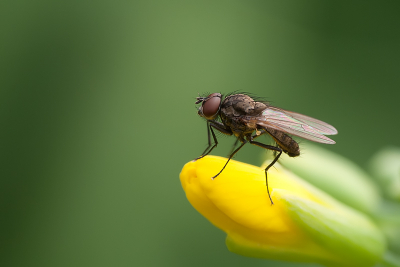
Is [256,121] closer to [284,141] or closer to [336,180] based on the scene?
[284,141]

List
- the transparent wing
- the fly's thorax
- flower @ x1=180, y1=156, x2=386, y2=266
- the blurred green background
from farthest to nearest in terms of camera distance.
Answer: the blurred green background
the fly's thorax
the transparent wing
flower @ x1=180, y1=156, x2=386, y2=266

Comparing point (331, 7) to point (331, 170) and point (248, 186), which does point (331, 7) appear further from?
point (248, 186)

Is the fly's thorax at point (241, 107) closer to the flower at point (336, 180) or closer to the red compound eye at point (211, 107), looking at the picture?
the red compound eye at point (211, 107)

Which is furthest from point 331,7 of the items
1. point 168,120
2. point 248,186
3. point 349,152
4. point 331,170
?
point 248,186

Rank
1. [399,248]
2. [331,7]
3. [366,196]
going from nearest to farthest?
[399,248] → [366,196] → [331,7]

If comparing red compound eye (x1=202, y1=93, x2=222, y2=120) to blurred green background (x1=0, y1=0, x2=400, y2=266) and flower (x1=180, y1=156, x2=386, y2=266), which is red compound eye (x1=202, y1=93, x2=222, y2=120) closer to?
flower (x1=180, y1=156, x2=386, y2=266)

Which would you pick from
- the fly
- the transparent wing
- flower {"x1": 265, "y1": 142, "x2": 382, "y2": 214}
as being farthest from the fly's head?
flower {"x1": 265, "y1": 142, "x2": 382, "y2": 214}

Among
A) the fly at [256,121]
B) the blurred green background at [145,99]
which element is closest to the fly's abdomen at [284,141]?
the fly at [256,121]
